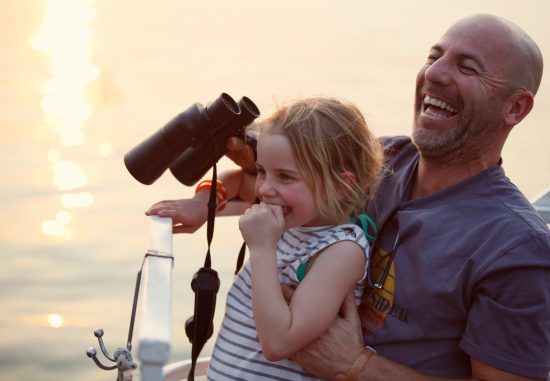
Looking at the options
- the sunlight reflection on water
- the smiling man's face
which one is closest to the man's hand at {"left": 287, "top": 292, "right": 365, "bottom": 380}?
the smiling man's face

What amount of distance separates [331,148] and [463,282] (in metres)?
0.35

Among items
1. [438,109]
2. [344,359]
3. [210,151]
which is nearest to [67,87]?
[210,151]

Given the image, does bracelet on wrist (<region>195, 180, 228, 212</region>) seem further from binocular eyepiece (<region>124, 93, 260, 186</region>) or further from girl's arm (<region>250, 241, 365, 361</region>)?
girl's arm (<region>250, 241, 365, 361</region>)

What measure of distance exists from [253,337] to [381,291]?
269mm

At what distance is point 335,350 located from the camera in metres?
2.07

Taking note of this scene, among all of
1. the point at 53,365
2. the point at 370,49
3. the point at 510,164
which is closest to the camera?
the point at 53,365

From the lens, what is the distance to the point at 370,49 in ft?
30.3

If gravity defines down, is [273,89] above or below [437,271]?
below

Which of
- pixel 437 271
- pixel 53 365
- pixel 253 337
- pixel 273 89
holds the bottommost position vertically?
pixel 53 365

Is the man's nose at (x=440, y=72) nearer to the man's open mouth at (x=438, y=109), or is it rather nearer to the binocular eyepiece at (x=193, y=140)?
the man's open mouth at (x=438, y=109)

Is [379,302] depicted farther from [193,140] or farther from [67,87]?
[67,87]

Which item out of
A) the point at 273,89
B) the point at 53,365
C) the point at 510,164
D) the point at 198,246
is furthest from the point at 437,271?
the point at 273,89

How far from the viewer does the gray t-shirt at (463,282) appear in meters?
1.99

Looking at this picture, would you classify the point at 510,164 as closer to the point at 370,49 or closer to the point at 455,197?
the point at 370,49
